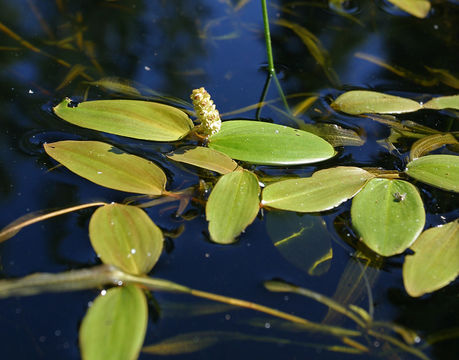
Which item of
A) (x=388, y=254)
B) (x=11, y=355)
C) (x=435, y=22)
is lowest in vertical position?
(x=11, y=355)

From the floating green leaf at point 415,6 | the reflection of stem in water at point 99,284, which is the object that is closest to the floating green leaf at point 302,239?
the reflection of stem in water at point 99,284

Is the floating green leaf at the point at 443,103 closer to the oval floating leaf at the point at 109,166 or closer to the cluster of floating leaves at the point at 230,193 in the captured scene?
the cluster of floating leaves at the point at 230,193

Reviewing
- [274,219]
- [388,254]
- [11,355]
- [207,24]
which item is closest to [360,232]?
[388,254]

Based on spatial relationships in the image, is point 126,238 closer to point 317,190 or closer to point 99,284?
point 99,284

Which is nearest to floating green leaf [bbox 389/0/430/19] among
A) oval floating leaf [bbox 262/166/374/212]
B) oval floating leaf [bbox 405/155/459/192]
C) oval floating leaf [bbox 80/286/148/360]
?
oval floating leaf [bbox 405/155/459/192]

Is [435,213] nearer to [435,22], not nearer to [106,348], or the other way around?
[106,348]

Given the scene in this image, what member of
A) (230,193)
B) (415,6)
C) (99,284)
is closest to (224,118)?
(230,193)
